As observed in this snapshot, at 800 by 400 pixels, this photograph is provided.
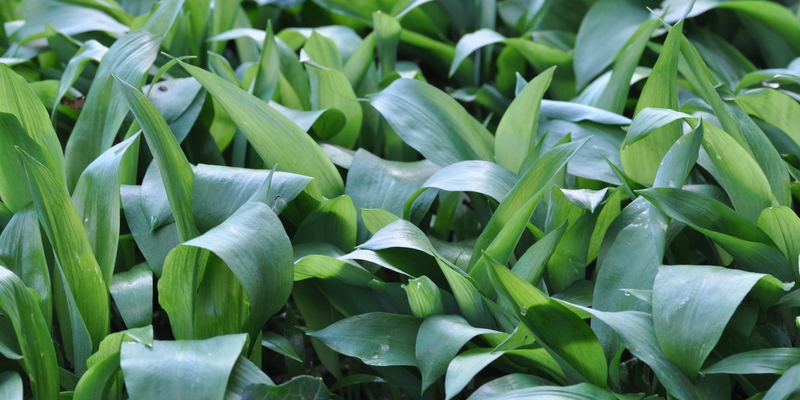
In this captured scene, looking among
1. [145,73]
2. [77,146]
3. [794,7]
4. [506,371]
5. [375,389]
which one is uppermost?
[794,7]

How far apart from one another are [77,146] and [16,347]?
37 cm

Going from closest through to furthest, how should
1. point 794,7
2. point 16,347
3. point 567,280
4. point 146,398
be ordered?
point 146,398 → point 16,347 → point 567,280 → point 794,7

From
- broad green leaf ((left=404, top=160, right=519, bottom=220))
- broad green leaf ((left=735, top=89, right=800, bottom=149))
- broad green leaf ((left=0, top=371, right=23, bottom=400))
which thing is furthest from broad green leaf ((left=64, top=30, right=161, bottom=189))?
broad green leaf ((left=735, top=89, right=800, bottom=149))

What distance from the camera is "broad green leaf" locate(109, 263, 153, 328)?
718mm

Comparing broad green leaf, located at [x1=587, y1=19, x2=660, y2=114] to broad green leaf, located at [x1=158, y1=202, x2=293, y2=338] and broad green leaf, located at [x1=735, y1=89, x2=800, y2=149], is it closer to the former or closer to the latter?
broad green leaf, located at [x1=735, y1=89, x2=800, y2=149]

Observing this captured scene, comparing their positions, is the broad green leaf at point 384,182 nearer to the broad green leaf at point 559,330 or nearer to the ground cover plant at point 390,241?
the ground cover plant at point 390,241

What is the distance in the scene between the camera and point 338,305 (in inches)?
30.5

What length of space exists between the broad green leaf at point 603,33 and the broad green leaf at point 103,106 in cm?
83

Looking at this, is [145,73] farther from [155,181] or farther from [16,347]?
[16,347]

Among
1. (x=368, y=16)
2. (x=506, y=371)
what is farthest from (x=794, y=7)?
(x=506, y=371)

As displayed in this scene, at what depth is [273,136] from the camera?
83 cm

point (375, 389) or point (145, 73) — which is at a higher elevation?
point (145, 73)

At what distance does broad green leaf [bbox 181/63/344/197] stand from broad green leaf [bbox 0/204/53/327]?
27cm

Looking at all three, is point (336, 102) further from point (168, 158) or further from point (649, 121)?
point (649, 121)
